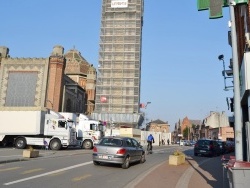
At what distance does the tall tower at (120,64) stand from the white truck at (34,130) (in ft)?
155

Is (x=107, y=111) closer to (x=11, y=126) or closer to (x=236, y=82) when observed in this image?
(x=11, y=126)

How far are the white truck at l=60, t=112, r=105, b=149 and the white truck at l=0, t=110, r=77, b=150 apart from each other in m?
3.12

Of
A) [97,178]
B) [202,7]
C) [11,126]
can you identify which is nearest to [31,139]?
[11,126]

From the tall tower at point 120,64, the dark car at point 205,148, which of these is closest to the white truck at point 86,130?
the dark car at point 205,148

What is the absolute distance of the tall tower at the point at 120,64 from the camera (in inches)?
3167

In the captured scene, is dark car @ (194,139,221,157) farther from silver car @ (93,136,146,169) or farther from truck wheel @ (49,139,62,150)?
silver car @ (93,136,146,169)

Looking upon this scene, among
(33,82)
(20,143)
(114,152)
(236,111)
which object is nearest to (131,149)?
(114,152)

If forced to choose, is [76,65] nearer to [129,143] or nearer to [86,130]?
[86,130]

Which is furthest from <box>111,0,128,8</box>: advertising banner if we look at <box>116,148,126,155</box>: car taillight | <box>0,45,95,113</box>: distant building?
<box>116,148,126,155</box>: car taillight

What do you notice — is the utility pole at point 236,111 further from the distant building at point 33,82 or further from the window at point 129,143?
the distant building at point 33,82

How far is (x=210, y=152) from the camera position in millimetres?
31141

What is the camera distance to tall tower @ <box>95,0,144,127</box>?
80.4m

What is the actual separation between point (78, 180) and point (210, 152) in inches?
850

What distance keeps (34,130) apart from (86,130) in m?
6.49
